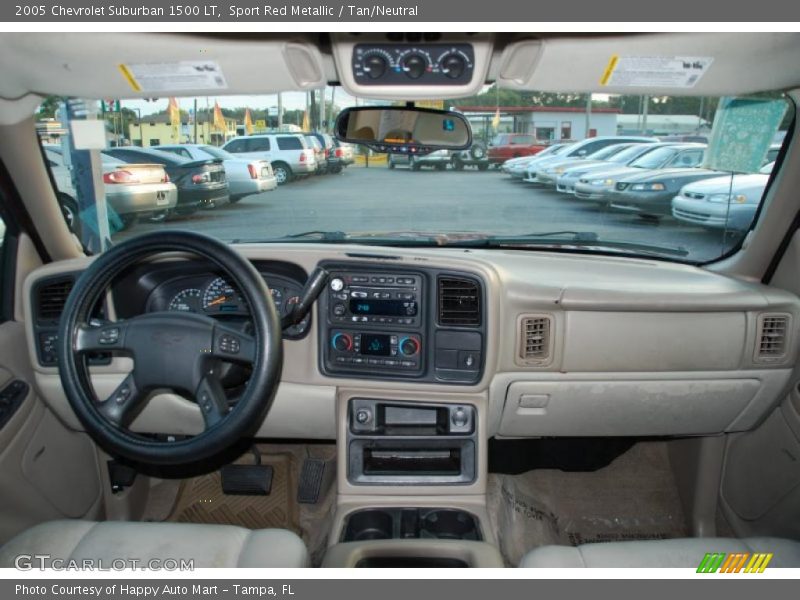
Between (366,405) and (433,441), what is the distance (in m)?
0.36

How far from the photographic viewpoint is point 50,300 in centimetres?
289

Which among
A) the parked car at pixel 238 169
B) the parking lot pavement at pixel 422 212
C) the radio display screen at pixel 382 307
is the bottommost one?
the radio display screen at pixel 382 307

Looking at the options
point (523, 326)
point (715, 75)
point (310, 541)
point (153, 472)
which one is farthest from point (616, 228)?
point (153, 472)

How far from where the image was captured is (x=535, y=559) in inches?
90.0

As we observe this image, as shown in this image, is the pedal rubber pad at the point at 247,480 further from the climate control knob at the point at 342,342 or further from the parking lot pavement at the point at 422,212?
the parking lot pavement at the point at 422,212

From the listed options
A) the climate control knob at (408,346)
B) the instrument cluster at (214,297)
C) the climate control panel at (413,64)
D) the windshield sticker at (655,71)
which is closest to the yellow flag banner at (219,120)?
the instrument cluster at (214,297)

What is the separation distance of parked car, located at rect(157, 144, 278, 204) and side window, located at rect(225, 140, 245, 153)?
0.02 metres

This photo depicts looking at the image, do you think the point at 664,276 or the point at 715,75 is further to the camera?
the point at 664,276

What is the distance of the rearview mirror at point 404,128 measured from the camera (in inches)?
99.3

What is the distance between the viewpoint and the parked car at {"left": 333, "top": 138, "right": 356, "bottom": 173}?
9.45ft

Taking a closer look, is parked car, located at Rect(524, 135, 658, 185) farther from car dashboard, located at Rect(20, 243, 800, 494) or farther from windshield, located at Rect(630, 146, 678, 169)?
car dashboard, located at Rect(20, 243, 800, 494)

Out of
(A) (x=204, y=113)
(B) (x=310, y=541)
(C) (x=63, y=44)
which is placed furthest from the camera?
(B) (x=310, y=541)

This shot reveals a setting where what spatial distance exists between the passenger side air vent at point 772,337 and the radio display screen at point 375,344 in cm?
173

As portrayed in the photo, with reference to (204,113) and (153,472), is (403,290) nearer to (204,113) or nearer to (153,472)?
(204,113)
